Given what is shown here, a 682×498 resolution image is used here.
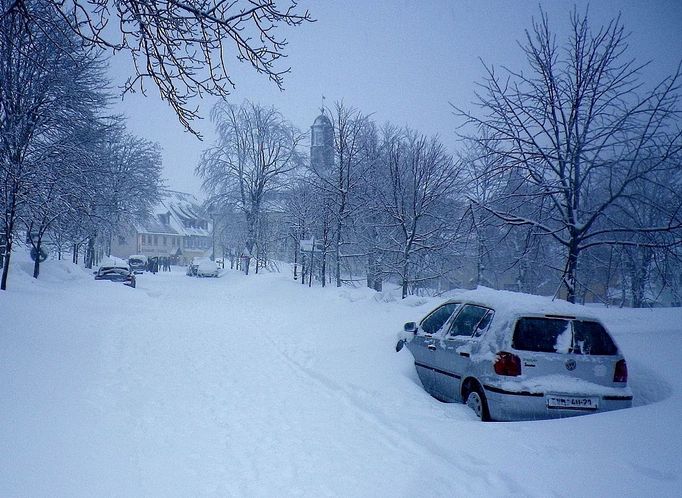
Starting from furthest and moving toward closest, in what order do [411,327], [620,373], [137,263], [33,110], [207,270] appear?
1. [137,263]
2. [207,270]
3. [33,110]
4. [411,327]
5. [620,373]

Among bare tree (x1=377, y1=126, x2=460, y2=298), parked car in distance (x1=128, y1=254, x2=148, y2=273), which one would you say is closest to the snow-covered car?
bare tree (x1=377, y1=126, x2=460, y2=298)

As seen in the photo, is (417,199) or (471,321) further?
(417,199)

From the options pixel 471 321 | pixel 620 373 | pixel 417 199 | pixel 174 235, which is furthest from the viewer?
pixel 174 235

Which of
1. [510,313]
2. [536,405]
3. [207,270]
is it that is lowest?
[536,405]

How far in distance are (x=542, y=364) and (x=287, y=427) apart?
10.3 ft

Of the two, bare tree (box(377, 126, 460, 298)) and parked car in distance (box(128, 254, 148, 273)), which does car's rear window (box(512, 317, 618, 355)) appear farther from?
parked car in distance (box(128, 254, 148, 273))

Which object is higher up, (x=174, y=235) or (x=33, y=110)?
(x=33, y=110)

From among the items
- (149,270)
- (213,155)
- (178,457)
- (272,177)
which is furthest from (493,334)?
(149,270)

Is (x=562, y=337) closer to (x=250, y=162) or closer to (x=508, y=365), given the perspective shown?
(x=508, y=365)

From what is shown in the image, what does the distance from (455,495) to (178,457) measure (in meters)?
2.65

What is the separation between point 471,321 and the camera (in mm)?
6113

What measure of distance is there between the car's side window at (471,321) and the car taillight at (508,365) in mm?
584

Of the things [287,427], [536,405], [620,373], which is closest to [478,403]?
[536,405]

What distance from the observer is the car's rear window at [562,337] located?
16.9 ft
